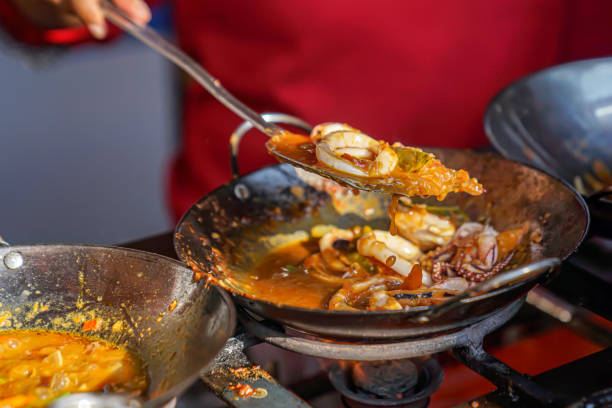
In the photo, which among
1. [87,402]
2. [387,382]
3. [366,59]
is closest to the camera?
[87,402]

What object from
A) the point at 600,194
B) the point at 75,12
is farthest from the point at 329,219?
the point at 75,12

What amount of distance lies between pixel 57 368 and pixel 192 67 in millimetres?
692

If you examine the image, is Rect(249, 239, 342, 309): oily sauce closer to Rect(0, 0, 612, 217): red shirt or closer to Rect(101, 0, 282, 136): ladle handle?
Rect(101, 0, 282, 136): ladle handle

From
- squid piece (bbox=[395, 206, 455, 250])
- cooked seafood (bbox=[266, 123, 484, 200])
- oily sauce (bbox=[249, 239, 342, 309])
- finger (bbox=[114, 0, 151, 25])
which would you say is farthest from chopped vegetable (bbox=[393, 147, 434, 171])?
finger (bbox=[114, 0, 151, 25])

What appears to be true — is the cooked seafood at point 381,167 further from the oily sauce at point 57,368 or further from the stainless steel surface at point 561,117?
the oily sauce at point 57,368

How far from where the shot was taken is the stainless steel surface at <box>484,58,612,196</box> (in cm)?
152

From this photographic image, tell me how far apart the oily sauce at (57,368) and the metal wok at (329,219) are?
7.4 inches

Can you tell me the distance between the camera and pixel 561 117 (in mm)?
1578

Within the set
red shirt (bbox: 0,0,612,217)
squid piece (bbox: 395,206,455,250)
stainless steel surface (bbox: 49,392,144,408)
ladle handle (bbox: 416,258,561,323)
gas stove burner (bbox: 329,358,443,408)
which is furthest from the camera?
red shirt (bbox: 0,0,612,217)

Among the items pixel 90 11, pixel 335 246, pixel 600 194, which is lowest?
pixel 335 246

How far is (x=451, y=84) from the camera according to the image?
6.98 ft

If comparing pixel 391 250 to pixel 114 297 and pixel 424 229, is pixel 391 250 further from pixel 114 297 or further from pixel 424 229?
pixel 114 297

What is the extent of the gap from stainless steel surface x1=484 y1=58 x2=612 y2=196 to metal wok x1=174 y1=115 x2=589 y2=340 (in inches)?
5.8

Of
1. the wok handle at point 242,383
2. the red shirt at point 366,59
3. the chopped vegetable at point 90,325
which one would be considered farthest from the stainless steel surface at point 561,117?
the chopped vegetable at point 90,325
